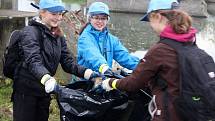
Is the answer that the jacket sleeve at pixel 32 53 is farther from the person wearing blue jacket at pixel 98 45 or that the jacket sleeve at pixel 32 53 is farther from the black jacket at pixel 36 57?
the person wearing blue jacket at pixel 98 45

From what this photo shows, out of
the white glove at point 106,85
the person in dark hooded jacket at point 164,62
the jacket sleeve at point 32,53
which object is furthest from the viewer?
the jacket sleeve at point 32,53

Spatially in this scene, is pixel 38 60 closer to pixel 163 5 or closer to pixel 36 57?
pixel 36 57

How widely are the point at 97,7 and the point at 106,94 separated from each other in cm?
102

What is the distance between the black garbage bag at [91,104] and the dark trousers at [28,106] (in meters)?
0.56

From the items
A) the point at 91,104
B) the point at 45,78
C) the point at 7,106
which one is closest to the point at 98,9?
the point at 45,78

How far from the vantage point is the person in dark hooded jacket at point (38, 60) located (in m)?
3.63

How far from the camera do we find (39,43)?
369 cm

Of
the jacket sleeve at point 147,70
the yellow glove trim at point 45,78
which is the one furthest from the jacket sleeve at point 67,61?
the jacket sleeve at point 147,70

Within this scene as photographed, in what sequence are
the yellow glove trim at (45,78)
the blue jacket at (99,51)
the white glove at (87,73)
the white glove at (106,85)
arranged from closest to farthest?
the white glove at (106,85), the yellow glove trim at (45,78), the white glove at (87,73), the blue jacket at (99,51)

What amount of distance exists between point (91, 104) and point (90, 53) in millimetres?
795

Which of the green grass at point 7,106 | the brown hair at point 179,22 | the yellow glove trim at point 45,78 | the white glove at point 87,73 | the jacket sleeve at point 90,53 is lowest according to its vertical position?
the green grass at point 7,106

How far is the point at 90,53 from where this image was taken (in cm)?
396

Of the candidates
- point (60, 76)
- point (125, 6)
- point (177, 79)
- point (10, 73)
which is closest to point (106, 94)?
point (177, 79)

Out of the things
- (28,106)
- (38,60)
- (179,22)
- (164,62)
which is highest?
(179,22)
